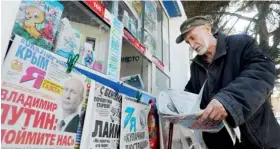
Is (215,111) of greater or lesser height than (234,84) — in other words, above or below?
below

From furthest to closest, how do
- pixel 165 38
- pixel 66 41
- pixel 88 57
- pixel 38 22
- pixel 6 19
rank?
pixel 165 38
pixel 88 57
pixel 66 41
pixel 38 22
pixel 6 19

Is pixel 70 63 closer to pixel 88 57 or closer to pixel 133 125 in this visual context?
pixel 88 57

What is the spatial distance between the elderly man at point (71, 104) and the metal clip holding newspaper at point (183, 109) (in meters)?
0.40

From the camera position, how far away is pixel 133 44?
3.99 feet

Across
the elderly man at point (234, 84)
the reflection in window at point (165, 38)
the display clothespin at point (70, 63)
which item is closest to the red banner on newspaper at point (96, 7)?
the display clothespin at point (70, 63)

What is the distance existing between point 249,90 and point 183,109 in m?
0.30

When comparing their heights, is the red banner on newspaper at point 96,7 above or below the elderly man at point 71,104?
above

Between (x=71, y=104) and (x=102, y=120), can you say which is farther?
(x=102, y=120)

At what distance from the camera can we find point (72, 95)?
2.11 ft

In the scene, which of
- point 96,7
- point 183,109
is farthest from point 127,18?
point 183,109

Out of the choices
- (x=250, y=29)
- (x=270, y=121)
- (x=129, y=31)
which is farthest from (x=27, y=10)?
(x=250, y=29)

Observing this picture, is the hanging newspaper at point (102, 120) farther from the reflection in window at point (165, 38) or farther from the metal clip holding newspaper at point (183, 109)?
the reflection in window at point (165, 38)

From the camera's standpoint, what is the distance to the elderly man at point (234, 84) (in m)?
0.79

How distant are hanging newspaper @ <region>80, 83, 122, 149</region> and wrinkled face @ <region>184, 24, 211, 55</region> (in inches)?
22.8
